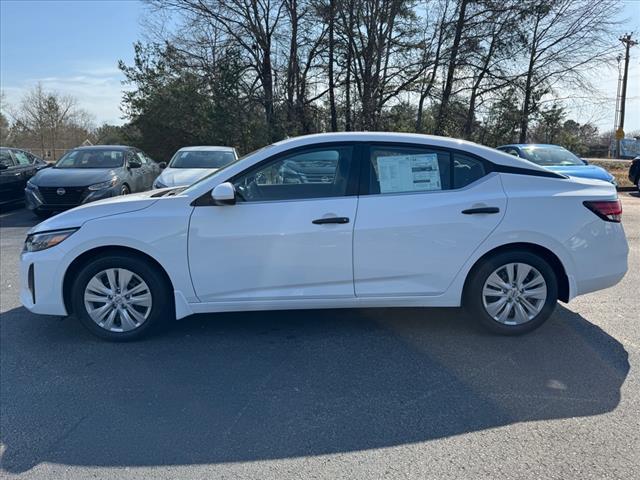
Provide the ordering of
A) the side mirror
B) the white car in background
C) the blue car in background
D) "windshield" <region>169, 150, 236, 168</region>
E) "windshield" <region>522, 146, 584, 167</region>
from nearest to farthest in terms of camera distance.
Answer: the side mirror
the white car in background
the blue car in background
"windshield" <region>169, 150, 236, 168</region>
"windshield" <region>522, 146, 584, 167</region>

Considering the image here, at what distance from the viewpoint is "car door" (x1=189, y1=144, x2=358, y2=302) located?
12.7 ft

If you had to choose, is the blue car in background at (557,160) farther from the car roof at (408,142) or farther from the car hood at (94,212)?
the car hood at (94,212)

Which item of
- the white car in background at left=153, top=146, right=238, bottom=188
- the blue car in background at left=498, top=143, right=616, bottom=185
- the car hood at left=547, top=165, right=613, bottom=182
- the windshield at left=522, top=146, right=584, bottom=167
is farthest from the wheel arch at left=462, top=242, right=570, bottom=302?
the windshield at left=522, top=146, right=584, bottom=167

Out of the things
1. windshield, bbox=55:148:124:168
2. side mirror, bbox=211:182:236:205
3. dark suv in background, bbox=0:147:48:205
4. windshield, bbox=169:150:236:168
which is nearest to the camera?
side mirror, bbox=211:182:236:205

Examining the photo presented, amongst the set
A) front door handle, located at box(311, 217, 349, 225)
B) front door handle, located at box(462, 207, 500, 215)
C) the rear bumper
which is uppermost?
front door handle, located at box(462, 207, 500, 215)

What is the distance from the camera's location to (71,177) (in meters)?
9.88

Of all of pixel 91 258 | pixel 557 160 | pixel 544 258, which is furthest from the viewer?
pixel 557 160

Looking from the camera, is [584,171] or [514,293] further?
[584,171]

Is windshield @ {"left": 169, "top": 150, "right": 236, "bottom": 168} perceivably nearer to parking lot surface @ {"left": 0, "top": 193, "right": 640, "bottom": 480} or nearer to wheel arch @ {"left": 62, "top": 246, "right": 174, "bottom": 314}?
parking lot surface @ {"left": 0, "top": 193, "right": 640, "bottom": 480}

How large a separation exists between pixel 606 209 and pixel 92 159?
1030 centimetres

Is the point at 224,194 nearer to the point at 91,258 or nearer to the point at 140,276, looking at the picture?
the point at 140,276

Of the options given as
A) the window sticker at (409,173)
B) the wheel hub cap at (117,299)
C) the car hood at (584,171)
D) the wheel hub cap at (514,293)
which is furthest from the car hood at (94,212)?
the car hood at (584,171)

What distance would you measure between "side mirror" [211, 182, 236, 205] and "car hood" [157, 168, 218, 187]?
5.87 m

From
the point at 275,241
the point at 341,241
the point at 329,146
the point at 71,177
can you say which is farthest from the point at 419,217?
the point at 71,177
